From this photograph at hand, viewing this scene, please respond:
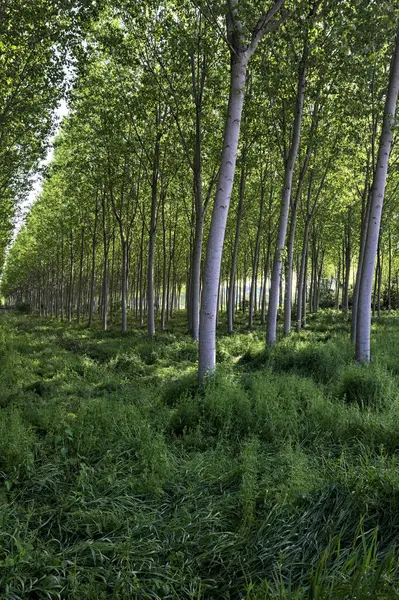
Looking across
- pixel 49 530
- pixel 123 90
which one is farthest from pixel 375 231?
pixel 123 90

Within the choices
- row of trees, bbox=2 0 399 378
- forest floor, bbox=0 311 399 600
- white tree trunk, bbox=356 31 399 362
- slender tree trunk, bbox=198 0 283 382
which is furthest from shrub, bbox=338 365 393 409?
slender tree trunk, bbox=198 0 283 382

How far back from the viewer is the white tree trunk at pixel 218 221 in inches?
281

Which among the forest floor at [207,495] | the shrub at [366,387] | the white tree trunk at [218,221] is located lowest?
the forest floor at [207,495]

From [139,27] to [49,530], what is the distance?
14.8 m

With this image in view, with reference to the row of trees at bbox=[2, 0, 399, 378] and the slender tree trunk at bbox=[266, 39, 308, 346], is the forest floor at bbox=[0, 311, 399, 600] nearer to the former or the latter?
the row of trees at bbox=[2, 0, 399, 378]

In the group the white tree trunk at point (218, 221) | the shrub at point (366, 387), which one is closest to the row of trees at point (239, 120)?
the white tree trunk at point (218, 221)

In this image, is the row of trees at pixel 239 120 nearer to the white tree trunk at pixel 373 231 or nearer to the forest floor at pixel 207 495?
the white tree trunk at pixel 373 231

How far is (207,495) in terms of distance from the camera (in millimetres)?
3768

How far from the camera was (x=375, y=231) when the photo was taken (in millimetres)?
8422

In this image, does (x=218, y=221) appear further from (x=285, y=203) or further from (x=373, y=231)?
(x=285, y=203)

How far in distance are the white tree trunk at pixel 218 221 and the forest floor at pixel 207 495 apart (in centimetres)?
73

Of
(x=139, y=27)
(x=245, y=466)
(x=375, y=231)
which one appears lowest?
(x=245, y=466)

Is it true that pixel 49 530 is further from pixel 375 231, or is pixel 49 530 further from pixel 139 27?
pixel 139 27

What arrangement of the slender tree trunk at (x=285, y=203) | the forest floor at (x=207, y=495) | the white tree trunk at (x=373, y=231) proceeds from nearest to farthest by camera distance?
the forest floor at (x=207, y=495)
the white tree trunk at (x=373, y=231)
the slender tree trunk at (x=285, y=203)
